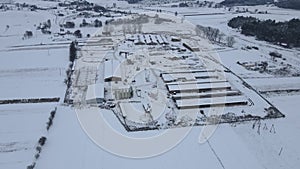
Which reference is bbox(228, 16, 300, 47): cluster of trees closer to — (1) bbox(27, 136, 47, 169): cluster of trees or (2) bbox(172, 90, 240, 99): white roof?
(2) bbox(172, 90, 240, 99): white roof

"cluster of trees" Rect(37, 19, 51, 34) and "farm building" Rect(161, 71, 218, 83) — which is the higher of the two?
"cluster of trees" Rect(37, 19, 51, 34)

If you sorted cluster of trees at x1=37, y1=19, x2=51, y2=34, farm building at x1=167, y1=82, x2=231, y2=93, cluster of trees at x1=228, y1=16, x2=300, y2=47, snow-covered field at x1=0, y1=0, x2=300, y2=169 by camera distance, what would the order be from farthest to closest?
cluster of trees at x1=37, y1=19, x2=51, y2=34 → cluster of trees at x1=228, y1=16, x2=300, y2=47 → farm building at x1=167, y1=82, x2=231, y2=93 → snow-covered field at x1=0, y1=0, x2=300, y2=169

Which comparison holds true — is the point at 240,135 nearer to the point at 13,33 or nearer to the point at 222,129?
the point at 222,129

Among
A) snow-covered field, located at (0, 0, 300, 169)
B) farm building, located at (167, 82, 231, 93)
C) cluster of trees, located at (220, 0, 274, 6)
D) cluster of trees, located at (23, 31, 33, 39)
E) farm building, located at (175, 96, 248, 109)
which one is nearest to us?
snow-covered field, located at (0, 0, 300, 169)

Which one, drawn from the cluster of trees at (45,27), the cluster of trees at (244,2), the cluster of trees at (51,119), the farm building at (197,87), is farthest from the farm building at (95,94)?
the cluster of trees at (244,2)

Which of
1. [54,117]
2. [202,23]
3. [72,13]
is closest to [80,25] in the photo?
[72,13]

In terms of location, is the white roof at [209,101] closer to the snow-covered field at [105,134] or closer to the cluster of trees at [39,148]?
the snow-covered field at [105,134]

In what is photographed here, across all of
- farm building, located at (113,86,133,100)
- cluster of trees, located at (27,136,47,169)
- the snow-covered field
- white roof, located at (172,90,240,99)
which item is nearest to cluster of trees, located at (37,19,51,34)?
the snow-covered field
